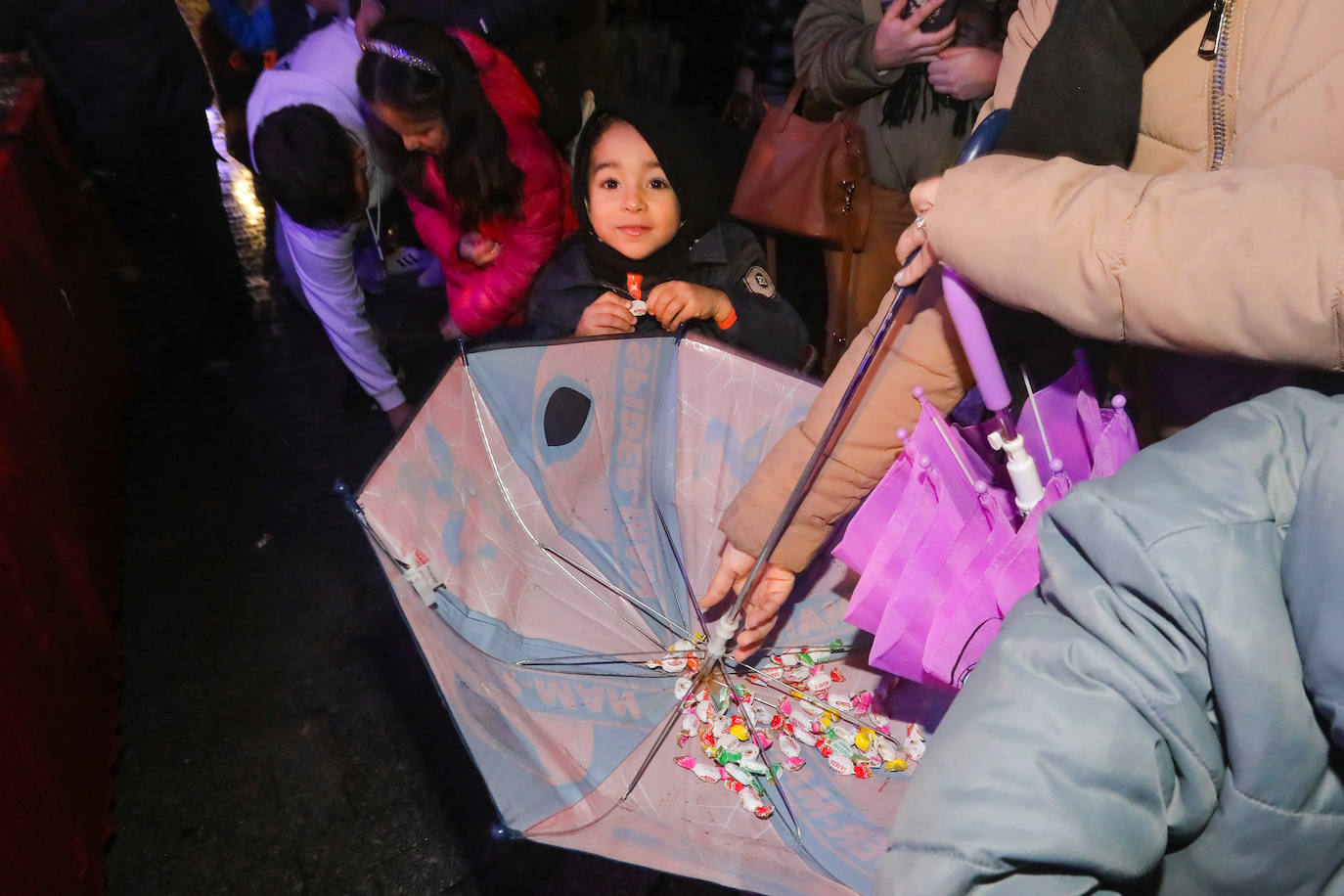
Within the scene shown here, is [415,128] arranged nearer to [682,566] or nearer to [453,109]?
→ [453,109]

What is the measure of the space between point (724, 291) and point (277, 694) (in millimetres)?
1748

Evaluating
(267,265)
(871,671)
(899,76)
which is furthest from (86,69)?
(871,671)

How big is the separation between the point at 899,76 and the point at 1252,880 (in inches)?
81.6

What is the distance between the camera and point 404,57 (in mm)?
2605

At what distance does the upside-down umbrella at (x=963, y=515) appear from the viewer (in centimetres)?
118

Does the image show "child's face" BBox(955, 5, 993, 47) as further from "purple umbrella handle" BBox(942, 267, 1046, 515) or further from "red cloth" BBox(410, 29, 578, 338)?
"purple umbrella handle" BBox(942, 267, 1046, 515)

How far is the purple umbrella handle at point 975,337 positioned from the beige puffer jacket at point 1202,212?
0.09 metres

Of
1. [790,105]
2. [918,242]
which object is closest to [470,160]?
[790,105]

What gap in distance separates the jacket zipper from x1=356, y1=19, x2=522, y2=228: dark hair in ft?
6.59

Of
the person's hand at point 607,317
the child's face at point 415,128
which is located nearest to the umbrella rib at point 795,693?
the person's hand at point 607,317

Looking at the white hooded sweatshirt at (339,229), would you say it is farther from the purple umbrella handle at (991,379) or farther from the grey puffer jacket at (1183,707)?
the grey puffer jacket at (1183,707)

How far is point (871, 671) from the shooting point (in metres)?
1.66

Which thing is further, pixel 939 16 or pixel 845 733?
pixel 939 16

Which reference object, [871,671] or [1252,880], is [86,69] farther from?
[1252,880]
